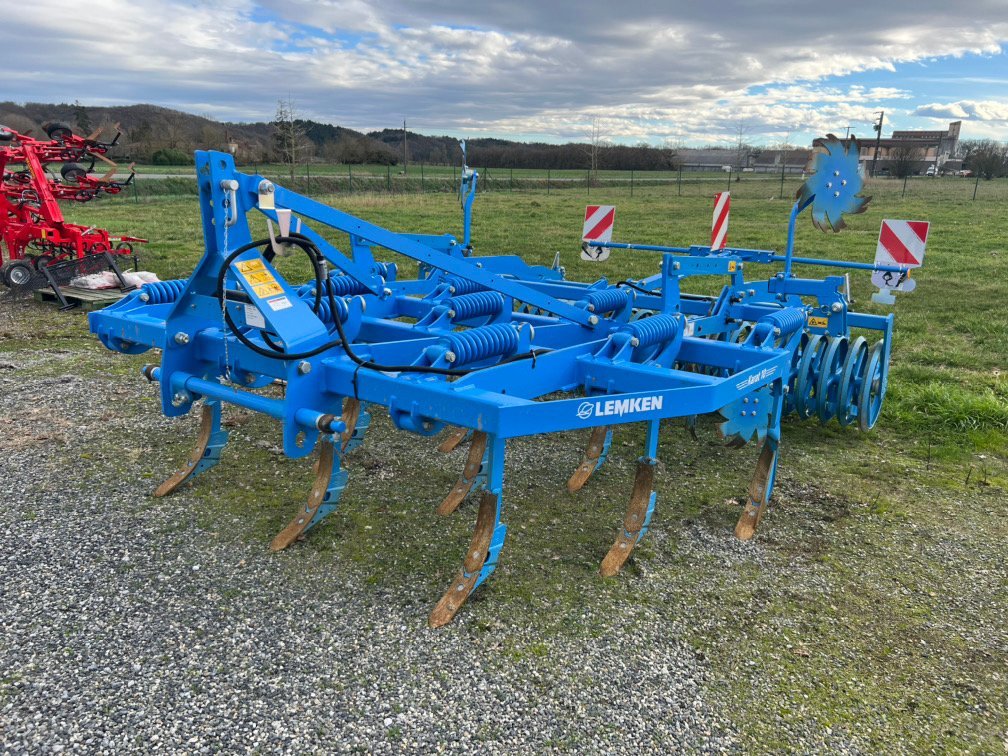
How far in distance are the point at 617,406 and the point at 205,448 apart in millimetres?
2580

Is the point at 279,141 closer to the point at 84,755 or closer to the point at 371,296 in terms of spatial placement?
the point at 371,296

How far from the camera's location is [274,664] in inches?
113

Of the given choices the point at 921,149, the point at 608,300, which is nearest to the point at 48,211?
the point at 608,300

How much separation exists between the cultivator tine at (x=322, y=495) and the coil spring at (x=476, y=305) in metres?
1.27

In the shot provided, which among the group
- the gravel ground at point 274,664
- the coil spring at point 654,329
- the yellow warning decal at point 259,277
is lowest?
the gravel ground at point 274,664

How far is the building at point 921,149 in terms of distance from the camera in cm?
4906

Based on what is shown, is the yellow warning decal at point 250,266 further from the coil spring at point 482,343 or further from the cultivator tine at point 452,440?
the cultivator tine at point 452,440

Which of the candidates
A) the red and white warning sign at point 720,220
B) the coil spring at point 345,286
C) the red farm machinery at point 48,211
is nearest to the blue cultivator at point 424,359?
the coil spring at point 345,286

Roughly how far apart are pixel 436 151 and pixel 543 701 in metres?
57.0

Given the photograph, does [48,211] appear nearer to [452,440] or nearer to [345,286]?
[345,286]

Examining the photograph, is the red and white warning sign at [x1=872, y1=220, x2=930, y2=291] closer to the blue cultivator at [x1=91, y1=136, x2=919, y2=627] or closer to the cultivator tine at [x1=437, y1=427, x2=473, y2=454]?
the blue cultivator at [x1=91, y1=136, x2=919, y2=627]

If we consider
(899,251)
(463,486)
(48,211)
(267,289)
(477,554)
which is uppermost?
(899,251)

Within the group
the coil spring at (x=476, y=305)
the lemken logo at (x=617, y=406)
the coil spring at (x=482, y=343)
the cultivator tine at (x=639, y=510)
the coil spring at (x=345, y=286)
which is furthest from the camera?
the coil spring at (x=345, y=286)

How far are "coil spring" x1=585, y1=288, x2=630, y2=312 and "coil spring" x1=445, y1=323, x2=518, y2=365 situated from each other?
3.53 ft
